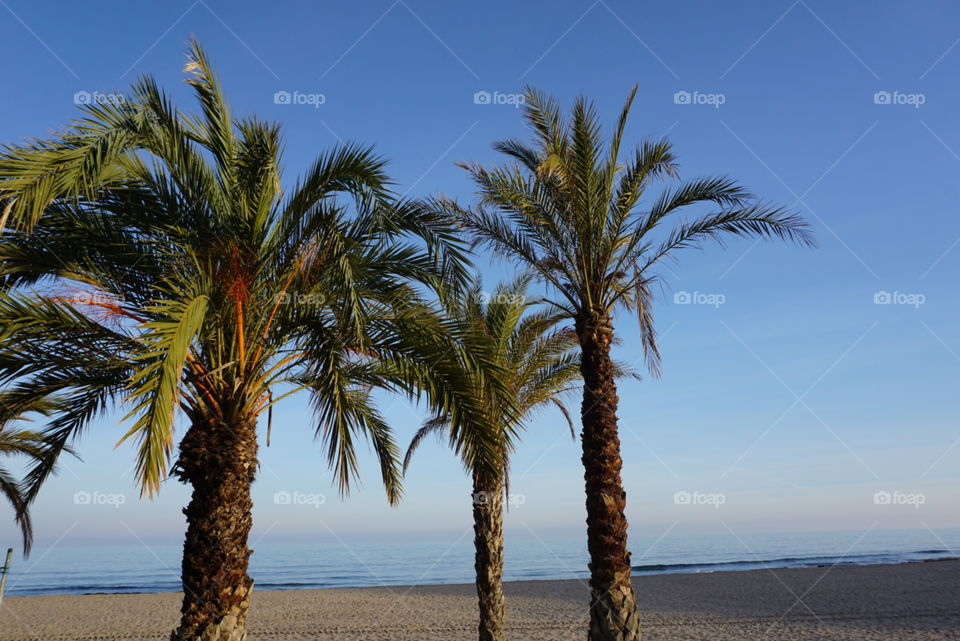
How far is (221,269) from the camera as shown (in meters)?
7.63

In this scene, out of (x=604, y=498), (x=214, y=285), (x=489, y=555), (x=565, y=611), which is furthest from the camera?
(x=565, y=611)

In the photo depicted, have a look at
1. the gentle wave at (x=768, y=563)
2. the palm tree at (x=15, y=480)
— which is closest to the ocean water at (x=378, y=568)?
the gentle wave at (x=768, y=563)

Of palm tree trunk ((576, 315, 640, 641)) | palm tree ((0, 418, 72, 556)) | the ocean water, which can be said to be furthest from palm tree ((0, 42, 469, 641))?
the ocean water

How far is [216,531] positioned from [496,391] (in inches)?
133

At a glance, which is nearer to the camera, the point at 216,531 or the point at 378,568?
the point at 216,531

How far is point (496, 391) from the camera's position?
8.04 meters

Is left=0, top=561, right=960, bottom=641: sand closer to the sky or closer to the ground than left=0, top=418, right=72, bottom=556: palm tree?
closer to the ground

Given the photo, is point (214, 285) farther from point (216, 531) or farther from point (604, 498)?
point (604, 498)

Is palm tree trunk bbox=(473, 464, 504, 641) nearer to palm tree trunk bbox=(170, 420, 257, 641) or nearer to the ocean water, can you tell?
palm tree trunk bbox=(170, 420, 257, 641)

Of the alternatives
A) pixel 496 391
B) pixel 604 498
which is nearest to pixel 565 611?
pixel 604 498

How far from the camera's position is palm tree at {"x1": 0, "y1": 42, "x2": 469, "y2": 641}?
711 cm

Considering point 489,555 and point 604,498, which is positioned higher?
point 604,498

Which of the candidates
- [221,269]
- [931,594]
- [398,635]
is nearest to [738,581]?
[931,594]

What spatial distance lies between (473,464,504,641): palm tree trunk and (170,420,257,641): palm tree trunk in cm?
468
